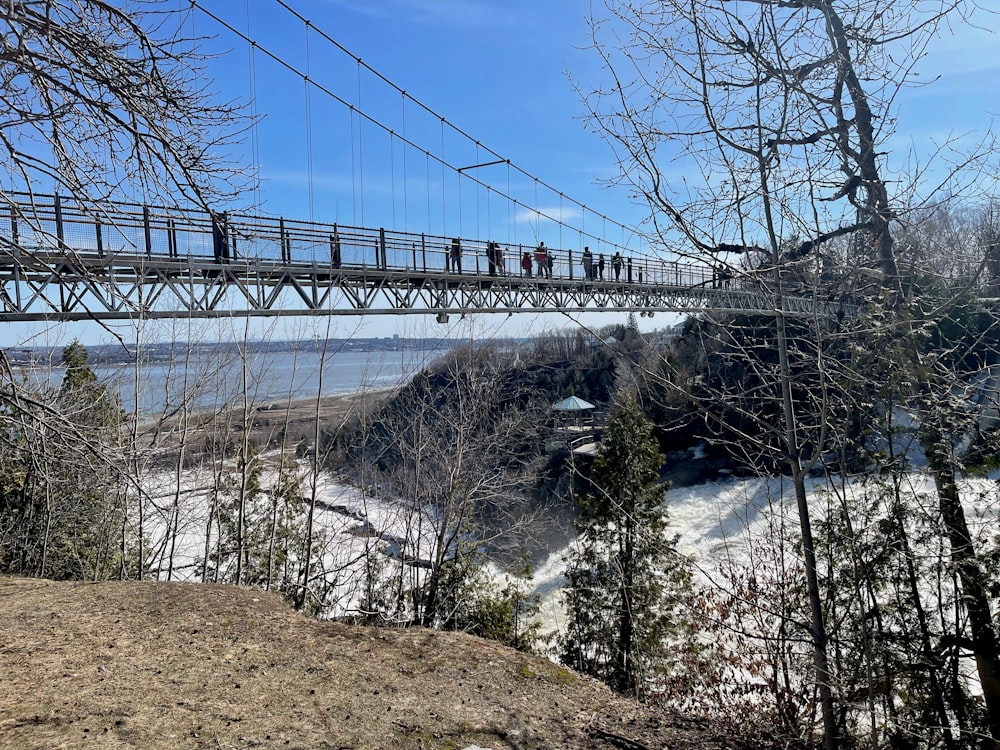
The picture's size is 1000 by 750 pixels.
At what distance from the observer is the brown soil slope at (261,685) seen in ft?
11.7

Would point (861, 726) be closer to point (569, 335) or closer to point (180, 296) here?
point (180, 296)

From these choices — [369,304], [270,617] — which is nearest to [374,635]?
[270,617]

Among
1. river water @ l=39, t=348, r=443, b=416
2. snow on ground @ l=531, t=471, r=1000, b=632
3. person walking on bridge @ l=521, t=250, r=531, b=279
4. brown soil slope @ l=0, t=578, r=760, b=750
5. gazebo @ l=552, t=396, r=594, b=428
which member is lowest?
snow on ground @ l=531, t=471, r=1000, b=632

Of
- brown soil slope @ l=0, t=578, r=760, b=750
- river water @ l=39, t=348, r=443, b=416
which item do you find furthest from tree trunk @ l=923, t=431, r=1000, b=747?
river water @ l=39, t=348, r=443, b=416

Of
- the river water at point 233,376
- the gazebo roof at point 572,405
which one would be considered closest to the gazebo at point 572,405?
the gazebo roof at point 572,405

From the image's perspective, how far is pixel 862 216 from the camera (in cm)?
374

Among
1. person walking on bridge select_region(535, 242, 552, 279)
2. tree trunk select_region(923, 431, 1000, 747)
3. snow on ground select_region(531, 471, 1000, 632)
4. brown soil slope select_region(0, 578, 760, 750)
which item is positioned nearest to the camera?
brown soil slope select_region(0, 578, 760, 750)

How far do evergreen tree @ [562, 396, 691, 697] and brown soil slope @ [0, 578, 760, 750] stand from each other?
4.16 meters

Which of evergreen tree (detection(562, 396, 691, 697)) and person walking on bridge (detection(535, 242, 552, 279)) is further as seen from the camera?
person walking on bridge (detection(535, 242, 552, 279))

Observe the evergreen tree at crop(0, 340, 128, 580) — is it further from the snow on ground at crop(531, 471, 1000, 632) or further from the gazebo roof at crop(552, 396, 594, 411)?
the gazebo roof at crop(552, 396, 594, 411)

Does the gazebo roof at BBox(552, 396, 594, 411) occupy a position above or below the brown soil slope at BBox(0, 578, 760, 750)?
above

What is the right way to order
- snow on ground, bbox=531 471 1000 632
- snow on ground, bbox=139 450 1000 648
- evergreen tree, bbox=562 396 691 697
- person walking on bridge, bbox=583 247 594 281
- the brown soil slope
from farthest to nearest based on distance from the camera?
person walking on bridge, bbox=583 247 594 281, snow on ground, bbox=531 471 1000 632, evergreen tree, bbox=562 396 691 697, snow on ground, bbox=139 450 1000 648, the brown soil slope

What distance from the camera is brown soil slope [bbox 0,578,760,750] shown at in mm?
3564

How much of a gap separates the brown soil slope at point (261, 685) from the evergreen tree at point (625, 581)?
4159 millimetres
